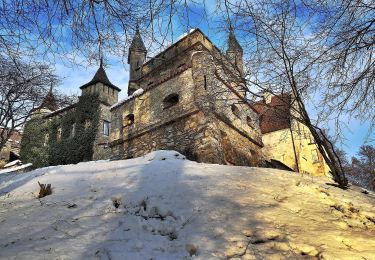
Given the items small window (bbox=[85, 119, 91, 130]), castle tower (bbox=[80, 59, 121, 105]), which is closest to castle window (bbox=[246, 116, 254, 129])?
small window (bbox=[85, 119, 91, 130])

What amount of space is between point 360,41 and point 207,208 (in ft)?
10.1

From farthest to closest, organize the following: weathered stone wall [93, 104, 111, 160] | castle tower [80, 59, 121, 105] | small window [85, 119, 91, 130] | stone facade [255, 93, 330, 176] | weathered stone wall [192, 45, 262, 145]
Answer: castle tower [80, 59, 121, 105] → small window [85, 119, 91, 130] → weathered stone wall [93, 104, 111, 160] → stone facade [255, 93, 330, 176] → weathered stone wall [192, 45, 262, 145]

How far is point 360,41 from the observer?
4234 mm

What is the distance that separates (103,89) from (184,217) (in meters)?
18.8

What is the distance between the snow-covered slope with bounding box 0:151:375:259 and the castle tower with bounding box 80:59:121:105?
15697 millimetres

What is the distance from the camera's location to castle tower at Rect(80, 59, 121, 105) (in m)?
21.1

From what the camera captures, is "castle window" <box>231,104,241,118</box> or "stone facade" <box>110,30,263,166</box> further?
"castle window" <box>231,104,241,118</box>

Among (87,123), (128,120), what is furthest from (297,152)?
(87,123)

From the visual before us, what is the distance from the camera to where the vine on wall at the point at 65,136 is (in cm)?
1877

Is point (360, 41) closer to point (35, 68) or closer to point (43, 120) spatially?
point (35, 68)

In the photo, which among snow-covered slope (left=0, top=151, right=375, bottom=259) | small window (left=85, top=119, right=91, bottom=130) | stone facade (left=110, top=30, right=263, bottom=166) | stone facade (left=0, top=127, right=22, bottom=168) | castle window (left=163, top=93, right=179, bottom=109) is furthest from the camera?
stone facade (left=0, top=127, right=22, bottom=168)

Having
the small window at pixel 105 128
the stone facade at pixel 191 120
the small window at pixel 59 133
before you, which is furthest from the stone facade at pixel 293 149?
→ the small window at pixel 59 133

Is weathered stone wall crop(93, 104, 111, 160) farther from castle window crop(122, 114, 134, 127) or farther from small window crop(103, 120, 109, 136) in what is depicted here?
castle window crop(122, 114, 134, 127)

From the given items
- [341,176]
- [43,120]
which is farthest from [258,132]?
[43,120]
